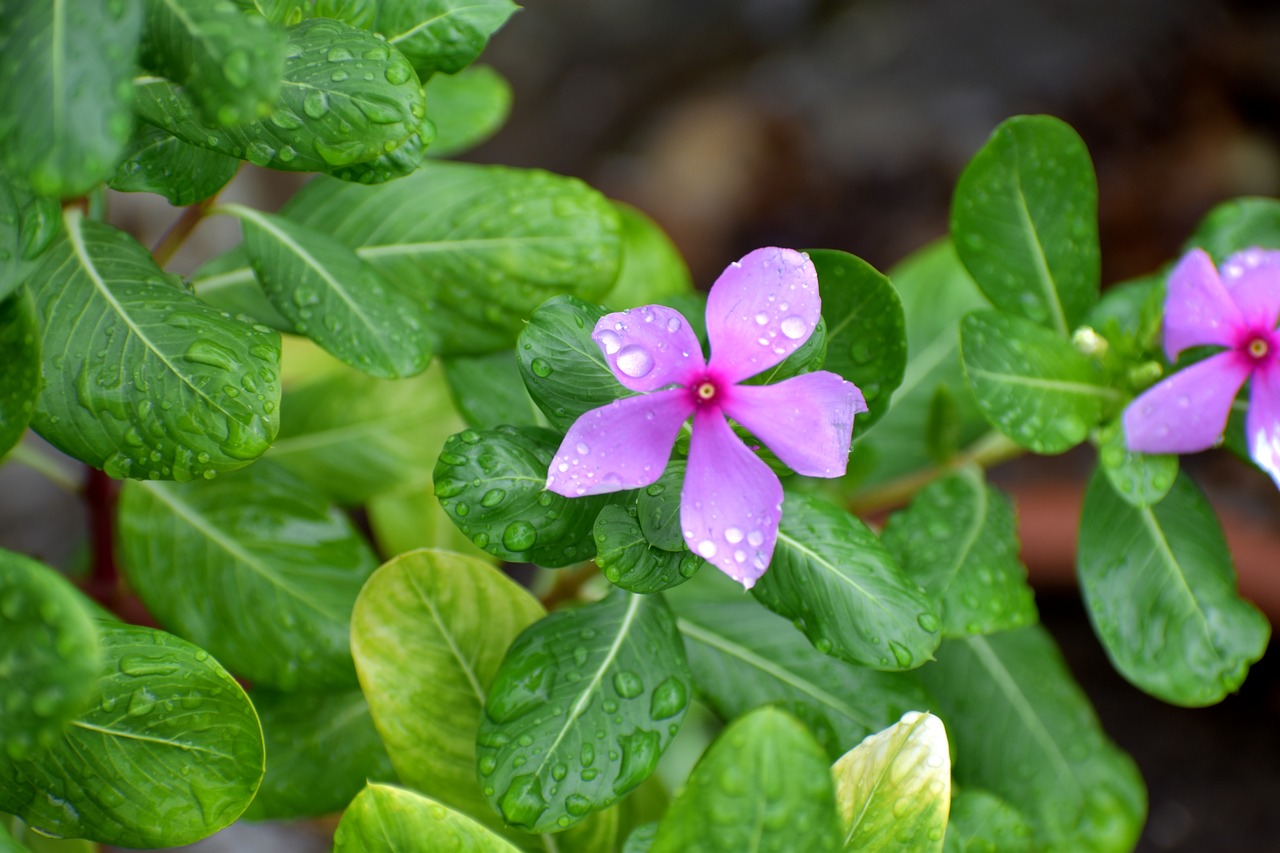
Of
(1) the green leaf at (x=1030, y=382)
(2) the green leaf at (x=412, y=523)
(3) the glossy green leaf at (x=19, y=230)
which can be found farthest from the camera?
(2) the green leaf at (x=412, y=523)

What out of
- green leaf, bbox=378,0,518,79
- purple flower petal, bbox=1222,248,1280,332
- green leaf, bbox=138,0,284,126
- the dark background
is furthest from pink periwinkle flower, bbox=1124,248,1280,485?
the dark background

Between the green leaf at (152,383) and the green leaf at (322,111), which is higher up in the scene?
the green leaf at (322,111)

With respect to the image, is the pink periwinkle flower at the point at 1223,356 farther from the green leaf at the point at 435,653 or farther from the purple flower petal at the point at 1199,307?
the green leaf at the point at 435,653

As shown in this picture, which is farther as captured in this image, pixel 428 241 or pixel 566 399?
pixel 428 241

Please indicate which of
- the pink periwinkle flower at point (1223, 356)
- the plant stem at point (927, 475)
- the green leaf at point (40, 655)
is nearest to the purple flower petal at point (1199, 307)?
the pink periwinkle flower at point (1223, 356)

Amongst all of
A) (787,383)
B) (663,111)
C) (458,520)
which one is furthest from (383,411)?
(663,111)

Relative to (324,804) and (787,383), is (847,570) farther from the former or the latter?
(324,804)

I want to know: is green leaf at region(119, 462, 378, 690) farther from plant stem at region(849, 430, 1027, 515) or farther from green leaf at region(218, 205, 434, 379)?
plant stem at region(849, 430, 1027, 515)
